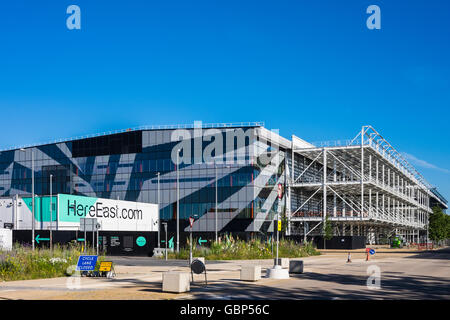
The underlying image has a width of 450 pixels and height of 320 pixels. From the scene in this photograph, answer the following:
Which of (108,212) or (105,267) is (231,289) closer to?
(105,267)

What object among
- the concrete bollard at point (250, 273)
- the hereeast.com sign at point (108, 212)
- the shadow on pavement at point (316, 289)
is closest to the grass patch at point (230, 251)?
the hereeast.com sign at point (108, 212)

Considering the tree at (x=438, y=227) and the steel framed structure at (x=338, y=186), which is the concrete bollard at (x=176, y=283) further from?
the tree at (x=438, y=227)

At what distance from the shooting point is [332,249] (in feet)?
235

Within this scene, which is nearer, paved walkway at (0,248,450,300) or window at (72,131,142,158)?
paved walkway at (0,248,450,300)

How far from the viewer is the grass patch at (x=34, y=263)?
21.5 m

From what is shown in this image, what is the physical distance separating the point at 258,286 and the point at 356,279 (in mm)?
5769

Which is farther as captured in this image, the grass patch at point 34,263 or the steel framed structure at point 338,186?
the steel framed structure at point 338,186

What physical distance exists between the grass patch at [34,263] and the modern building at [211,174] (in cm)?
4110

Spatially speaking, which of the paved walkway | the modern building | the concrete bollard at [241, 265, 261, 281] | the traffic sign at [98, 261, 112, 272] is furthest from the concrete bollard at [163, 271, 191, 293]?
the modern building

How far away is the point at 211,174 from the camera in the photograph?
71.8 meters

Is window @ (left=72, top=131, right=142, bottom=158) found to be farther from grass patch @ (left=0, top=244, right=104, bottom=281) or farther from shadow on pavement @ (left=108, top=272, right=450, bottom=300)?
shadow on pavement @ (left=108, top=272, right=450, bottom=300)

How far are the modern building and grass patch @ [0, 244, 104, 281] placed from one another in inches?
1618

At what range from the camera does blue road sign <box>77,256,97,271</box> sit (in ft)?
72.2
